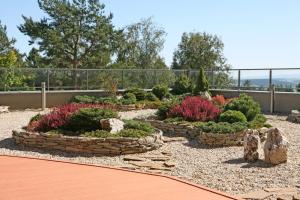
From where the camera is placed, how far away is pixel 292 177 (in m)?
7.38

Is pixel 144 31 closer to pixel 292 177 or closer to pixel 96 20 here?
pixel 96 20

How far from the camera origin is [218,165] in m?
8.36

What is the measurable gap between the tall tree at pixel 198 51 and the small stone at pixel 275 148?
Result: 97.2 feet

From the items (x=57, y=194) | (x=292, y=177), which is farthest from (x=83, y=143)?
(x=292, y=177)

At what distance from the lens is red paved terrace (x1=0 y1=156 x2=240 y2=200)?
231 inches

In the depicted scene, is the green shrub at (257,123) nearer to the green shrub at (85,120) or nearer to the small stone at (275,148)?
the small stone at (275,148)

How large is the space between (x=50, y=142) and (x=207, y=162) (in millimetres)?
3357

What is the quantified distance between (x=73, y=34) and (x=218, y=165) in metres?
26.0

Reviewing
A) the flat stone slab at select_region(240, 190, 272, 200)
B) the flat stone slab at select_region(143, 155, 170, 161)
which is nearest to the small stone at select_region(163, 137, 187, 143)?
the flat stone slab at select_region(143, 155, 170, 161)

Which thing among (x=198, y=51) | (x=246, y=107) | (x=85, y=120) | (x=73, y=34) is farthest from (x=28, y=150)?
(x=198, y=51)

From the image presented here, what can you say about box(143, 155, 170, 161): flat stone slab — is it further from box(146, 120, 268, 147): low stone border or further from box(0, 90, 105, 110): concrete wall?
box(0, 90, 105, 110): concrete wall

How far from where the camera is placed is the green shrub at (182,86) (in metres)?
21.6

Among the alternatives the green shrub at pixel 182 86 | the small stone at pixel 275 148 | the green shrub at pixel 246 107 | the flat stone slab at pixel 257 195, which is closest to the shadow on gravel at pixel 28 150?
the small stone at pixel 275 148

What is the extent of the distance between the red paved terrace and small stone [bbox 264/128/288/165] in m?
2.33
